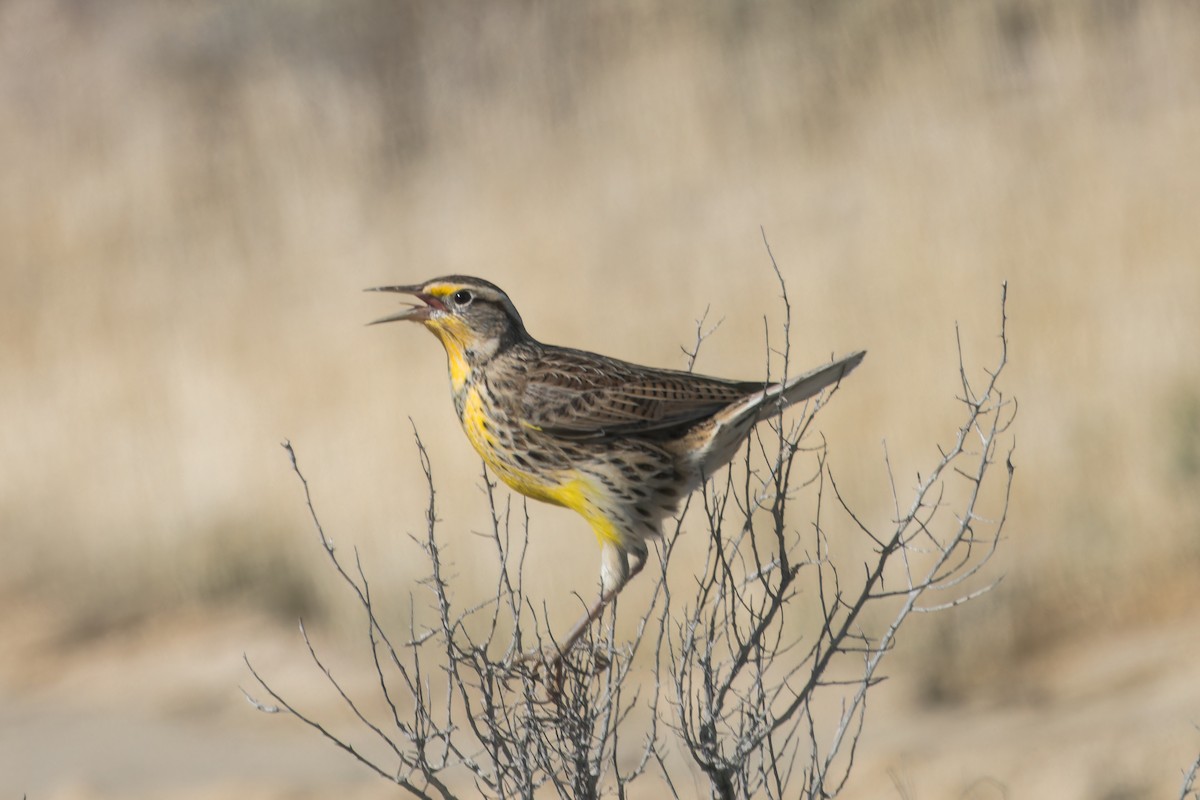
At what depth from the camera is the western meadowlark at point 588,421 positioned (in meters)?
5.96

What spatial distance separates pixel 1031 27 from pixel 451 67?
5621 millimetres

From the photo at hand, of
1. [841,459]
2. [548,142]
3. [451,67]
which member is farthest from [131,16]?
[841,459]

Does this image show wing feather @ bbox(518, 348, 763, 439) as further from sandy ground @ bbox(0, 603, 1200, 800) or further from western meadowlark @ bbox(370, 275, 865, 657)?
sandy ground @ bbox(0, 603, 1200, 800)

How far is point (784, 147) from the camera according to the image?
15.5m

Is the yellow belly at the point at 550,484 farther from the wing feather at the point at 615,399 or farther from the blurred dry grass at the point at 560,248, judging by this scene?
the blurred dry grass at the point at 560,248

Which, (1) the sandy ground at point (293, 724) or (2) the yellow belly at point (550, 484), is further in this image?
(1) the sandy ground at point (293, 724)

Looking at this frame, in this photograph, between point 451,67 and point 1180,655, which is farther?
point 451,67

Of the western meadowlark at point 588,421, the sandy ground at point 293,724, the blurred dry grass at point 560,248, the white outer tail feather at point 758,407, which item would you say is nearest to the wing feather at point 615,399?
the western meadowlark at point 588,421

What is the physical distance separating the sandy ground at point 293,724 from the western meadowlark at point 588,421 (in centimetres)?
425

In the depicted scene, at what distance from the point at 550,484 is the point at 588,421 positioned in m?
0.26

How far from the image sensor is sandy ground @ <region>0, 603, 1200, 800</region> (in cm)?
1119

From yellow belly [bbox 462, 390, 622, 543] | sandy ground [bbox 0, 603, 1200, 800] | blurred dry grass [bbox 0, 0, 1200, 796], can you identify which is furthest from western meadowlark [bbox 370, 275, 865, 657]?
blurred dry grass [bbox 0, 0, 1200, 796]

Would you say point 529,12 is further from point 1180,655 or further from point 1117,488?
point 1180,655

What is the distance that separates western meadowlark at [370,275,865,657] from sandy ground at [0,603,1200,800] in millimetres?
4251
